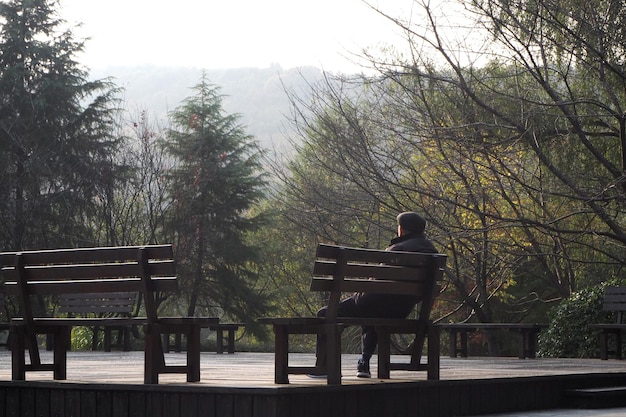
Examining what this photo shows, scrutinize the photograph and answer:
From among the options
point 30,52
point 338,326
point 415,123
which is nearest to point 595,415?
point 338,326

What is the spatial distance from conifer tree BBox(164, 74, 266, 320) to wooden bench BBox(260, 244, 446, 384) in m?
27.3

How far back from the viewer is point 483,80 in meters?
15.1

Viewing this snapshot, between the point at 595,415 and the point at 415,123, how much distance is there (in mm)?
7460

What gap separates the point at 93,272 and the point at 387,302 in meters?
2.21

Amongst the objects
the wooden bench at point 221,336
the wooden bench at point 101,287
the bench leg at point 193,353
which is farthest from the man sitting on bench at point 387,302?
the wooden bench at point 221,336

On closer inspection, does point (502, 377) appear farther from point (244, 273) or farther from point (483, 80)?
point (244, 273)

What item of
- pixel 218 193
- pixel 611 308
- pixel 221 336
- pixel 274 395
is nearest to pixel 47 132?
pixel 218 193

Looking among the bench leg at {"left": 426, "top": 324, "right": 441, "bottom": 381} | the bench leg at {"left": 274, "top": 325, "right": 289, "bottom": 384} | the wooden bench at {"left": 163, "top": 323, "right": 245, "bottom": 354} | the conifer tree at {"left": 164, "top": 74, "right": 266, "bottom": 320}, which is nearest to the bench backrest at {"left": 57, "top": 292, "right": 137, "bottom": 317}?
the wooden bench at {"left": 163, "top": 323, "right": 245, "bottom": 354}

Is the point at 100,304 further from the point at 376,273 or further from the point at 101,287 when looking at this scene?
the point at 376,273

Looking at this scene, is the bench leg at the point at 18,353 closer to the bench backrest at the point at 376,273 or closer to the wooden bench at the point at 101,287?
the wooden bench at the point at 101,287

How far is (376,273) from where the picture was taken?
790 cm

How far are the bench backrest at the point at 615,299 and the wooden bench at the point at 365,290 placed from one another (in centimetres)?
779

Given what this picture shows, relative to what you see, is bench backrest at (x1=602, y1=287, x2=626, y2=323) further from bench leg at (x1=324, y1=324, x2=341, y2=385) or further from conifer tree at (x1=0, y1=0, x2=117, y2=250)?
conifer tree at (x1=0, y1=0, x2=117, y2=250)

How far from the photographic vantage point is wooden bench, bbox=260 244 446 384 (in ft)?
24.5
